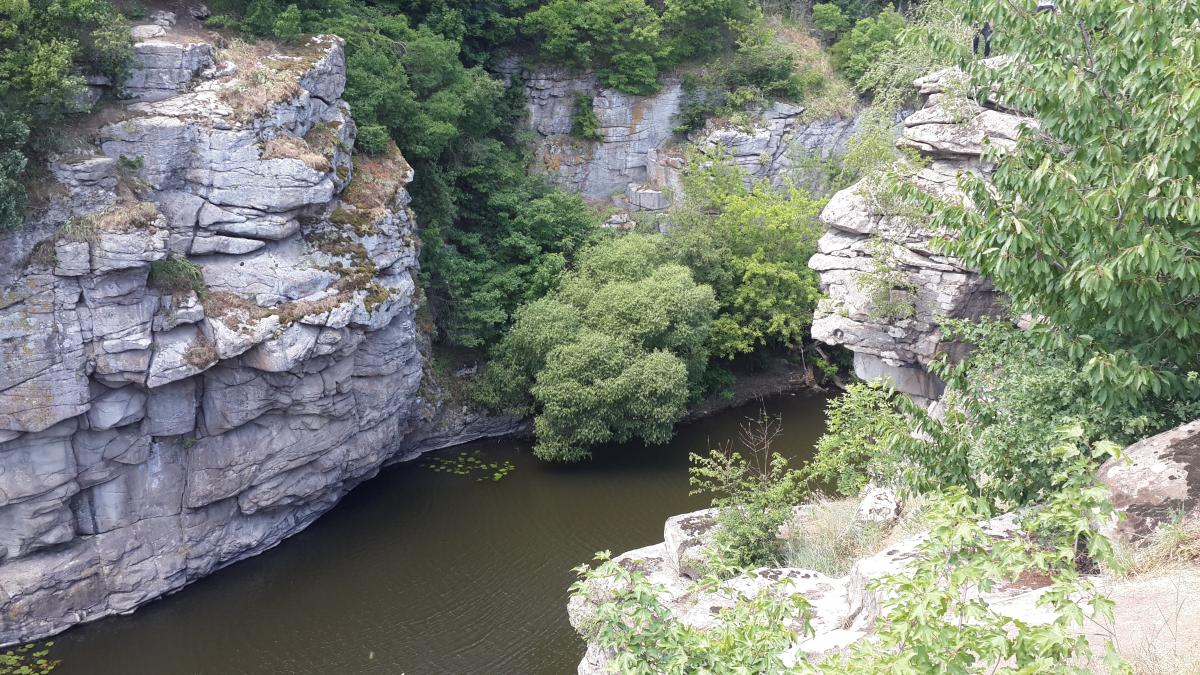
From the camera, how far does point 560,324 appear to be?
2202 centimetres

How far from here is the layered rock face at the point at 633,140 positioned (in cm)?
2938

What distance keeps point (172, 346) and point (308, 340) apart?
233 centimetres

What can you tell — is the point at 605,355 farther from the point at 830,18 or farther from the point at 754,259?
the point at 830,18

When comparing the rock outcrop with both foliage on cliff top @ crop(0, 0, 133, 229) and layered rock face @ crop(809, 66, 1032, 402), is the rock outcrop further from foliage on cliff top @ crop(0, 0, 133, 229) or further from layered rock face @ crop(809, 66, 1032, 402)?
foliage on cliff top @ crop(0, 0, 133, 229)

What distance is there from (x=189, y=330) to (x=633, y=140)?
17689 mm

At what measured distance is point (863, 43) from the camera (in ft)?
104

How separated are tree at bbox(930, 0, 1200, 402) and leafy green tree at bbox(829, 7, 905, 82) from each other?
2382cm

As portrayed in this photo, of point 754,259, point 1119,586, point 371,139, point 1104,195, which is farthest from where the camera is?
point 754,259

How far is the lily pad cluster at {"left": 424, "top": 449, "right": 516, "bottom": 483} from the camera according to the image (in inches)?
852

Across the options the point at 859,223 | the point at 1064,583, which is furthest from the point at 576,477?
the point at 1064,583

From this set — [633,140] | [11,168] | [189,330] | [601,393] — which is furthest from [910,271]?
[11,168]

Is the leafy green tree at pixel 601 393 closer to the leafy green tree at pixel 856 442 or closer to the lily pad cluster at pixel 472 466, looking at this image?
the lily pad cluster at pixel 472 466

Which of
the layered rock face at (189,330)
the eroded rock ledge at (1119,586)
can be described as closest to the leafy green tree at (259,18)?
Result: the layered rock face at (189,330)

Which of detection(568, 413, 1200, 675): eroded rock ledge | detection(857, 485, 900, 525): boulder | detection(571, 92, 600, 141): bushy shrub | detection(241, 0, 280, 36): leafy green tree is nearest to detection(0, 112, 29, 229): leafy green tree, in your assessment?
detection(241, 0, 280, 36): leafy green tree
